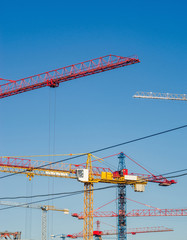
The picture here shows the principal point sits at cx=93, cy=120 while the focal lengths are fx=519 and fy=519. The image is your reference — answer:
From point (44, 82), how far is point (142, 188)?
165 feet

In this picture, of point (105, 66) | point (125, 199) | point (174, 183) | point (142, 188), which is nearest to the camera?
point (105, 66)

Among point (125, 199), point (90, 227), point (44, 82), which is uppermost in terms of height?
point (44, 82)

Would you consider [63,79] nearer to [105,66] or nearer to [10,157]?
[105,66]

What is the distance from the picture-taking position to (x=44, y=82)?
132 metres

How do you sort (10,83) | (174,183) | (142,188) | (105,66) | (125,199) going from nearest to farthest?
1. (105,66)
2. (10,83)
3. (142,188)
4. (174,183)
5. (125,199)

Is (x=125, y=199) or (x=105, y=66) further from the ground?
(x=105, y=66)

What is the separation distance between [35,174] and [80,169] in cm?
1240

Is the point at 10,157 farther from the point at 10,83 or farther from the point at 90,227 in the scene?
the point at 90,227

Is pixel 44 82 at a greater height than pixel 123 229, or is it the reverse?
pixel 44 82

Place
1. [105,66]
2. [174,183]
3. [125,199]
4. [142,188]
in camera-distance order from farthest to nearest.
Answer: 1. [125,199]
2. [174,183]
3. [142,188]
4. [105,66]

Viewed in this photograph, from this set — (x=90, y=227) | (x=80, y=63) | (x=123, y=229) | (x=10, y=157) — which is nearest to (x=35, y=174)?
(x=10, y=157)

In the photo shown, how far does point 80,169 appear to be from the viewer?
143000 mm

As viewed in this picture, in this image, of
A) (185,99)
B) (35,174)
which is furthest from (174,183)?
(35,174)

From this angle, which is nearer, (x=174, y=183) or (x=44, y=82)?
(x=44, y=82)
